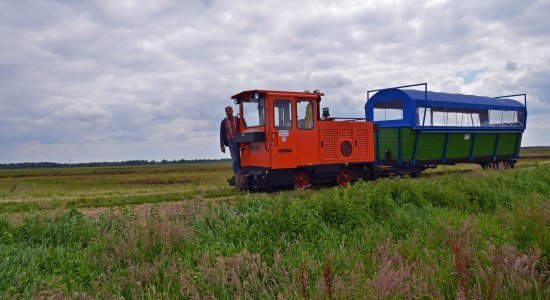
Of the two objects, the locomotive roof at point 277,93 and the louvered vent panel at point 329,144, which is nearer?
the locomotive roof at point 277,93

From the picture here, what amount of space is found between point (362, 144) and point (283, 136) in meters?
3.49

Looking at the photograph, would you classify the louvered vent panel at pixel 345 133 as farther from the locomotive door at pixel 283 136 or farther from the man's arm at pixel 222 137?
the man's arm at pixel 222 137

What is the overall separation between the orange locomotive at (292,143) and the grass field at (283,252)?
344 cm

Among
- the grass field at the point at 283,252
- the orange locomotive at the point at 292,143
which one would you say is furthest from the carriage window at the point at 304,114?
the grass field at the point at 283,252

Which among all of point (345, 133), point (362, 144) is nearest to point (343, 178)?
point (362, 144)

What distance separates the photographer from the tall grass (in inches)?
184

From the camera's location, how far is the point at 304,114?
524 inches

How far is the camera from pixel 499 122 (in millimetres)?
20516

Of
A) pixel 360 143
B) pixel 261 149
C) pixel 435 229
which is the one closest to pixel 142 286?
pixel 435 229

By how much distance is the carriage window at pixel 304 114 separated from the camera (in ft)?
43.2

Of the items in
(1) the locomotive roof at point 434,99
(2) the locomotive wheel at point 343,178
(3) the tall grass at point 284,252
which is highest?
(1) the locomotive roof at point 434,99

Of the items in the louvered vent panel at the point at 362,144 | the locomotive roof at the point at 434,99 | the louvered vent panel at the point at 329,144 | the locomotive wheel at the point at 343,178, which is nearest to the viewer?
the louvered vent panel at the point at 329,144

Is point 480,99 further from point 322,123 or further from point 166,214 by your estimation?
point 166,214

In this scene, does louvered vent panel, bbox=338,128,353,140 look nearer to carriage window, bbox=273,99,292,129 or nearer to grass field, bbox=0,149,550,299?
carriage window, bbox=273,99,292,129
